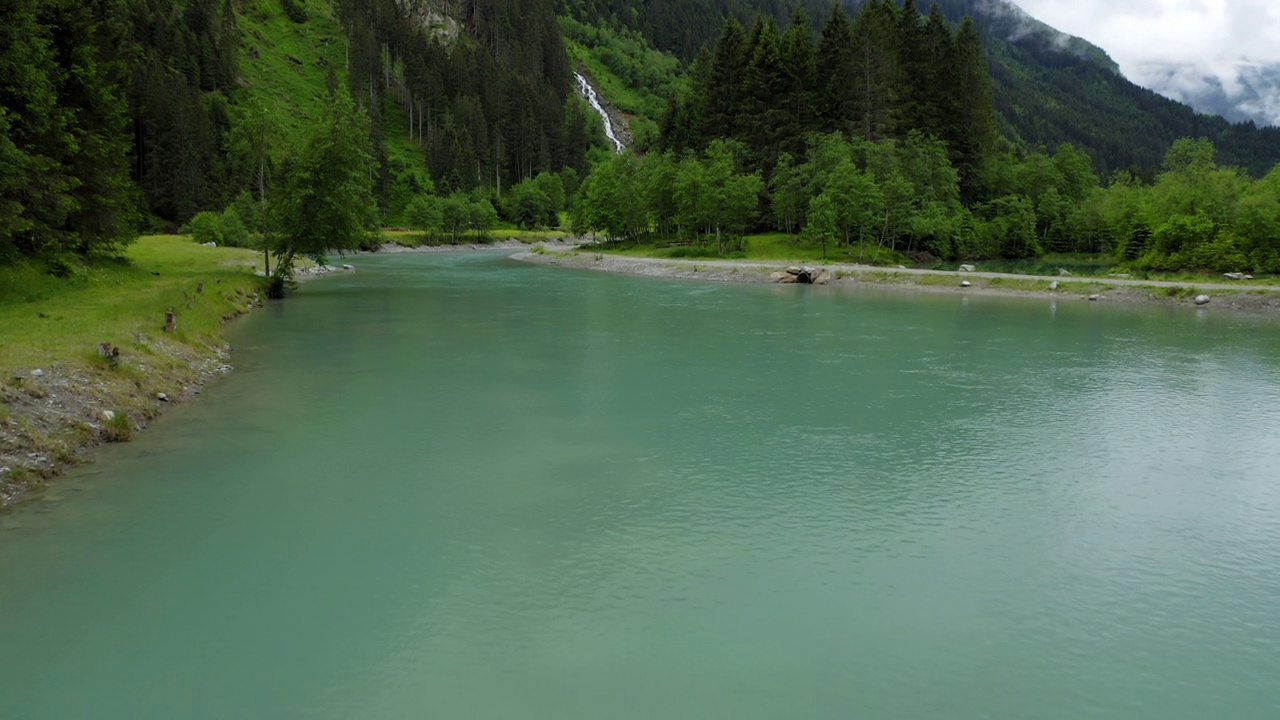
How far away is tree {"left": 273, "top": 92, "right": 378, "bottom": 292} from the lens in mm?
50344

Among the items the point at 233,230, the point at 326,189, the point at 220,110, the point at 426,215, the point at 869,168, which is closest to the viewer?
the point at 326,189

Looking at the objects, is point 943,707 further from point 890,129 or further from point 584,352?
point 890,129

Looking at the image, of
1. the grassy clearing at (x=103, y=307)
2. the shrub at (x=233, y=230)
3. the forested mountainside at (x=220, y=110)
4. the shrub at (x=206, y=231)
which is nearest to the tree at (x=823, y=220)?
the forested mountainside at (x=220, y=110)

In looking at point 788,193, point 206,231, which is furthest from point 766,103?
point 206,231

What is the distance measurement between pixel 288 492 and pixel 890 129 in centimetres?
8342

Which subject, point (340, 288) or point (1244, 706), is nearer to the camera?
point (1244, 706)

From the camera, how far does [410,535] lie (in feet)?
45.9

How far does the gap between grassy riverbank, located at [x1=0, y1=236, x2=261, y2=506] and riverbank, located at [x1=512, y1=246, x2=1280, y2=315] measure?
40677 mm

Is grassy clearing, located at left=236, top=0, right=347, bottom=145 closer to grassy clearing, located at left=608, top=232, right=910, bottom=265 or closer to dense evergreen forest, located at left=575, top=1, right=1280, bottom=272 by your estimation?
dense evergreen forest, located at left=575, top=1, right=1280, bottom=272

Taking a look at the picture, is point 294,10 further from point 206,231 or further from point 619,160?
point 619,160

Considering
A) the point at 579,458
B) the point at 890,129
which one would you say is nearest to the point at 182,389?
the point at 579,458

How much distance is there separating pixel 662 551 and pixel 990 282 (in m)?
52.0

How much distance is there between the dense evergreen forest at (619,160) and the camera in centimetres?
3953

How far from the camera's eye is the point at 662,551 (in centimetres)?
1336
